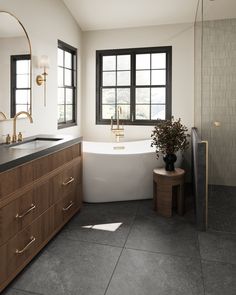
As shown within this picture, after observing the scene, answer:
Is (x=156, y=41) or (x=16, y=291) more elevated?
(x=156, y=41)

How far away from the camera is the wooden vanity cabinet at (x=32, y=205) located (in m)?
1.89

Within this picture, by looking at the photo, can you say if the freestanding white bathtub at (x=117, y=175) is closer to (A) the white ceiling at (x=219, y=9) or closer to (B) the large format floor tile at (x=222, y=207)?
(B) the large format floor tile at (x=222, y=207)

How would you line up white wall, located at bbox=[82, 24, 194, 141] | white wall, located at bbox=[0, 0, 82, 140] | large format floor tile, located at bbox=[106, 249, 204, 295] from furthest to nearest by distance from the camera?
white wall, located at bbox=[82, 24, 194, 141], white wall, located at bbox=[0, 0, 82, 140], large format floor tile, located at bbox=[106, 249, 204, 295]

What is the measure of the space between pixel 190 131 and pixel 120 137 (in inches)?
44.0

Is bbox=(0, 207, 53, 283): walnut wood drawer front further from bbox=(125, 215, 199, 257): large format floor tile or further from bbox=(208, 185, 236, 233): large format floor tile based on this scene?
bbox=(208, 185, 236, 233): large format floor tile

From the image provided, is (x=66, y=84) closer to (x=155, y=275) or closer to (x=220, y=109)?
(x=220, y=109)

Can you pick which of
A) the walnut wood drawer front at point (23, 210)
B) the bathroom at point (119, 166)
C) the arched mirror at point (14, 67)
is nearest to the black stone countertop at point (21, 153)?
the bathroom at point (119, 166)

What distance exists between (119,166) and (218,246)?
1499 millimetres

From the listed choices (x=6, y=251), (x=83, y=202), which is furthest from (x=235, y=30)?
(x=6, y=251)

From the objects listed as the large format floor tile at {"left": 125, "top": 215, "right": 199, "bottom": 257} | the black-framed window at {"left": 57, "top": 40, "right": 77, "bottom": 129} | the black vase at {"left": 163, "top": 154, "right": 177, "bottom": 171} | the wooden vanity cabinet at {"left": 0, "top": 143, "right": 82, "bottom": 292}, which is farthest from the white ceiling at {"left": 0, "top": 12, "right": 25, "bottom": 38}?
the large format floor tile at {"left": 125, "top": 215, "right": 199, "bottom": 257}

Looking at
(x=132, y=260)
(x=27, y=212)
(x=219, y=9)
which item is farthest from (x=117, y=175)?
(x=219, y=9)

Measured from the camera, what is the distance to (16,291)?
193 cm

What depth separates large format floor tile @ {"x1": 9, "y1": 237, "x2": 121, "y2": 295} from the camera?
6.44 feet

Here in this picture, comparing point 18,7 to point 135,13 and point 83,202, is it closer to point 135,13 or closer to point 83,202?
point 135,13
